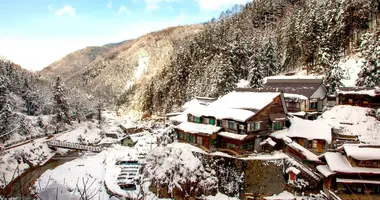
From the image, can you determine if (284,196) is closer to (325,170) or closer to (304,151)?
(325,170)

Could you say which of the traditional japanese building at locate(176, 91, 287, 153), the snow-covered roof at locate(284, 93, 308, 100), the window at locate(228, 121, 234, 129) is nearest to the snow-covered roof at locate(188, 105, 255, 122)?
the traditional japanese building at locate(176, 91, 287, 153)

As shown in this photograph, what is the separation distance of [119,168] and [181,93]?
29.4m

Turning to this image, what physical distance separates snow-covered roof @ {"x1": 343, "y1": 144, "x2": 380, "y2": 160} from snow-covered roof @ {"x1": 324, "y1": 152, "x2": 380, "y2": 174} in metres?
0.90

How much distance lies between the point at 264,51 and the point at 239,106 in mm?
27595

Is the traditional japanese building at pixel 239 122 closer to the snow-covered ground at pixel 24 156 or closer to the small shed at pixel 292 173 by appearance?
the small shed at pixel 292 173

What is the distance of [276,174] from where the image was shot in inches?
990

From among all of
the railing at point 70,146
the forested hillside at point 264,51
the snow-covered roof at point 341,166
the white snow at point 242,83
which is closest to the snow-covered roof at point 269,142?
the snow-covered roof at point 341,166

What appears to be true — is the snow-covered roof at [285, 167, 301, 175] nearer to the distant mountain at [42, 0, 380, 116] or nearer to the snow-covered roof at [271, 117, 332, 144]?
the snow-covered roof at [271, 117, 332, 144]

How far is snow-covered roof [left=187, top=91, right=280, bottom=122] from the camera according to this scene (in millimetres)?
27747

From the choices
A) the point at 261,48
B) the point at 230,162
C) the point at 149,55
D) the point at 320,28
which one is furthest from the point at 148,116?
the point at 149,55

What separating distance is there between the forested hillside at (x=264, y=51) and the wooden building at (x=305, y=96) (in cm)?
467

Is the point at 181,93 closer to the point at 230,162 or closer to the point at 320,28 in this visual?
the point at 320,28

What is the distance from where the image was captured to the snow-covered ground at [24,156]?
35.5 metres

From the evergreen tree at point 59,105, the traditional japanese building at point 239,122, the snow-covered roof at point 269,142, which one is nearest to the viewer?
the traditional japanese building at point 239,122
